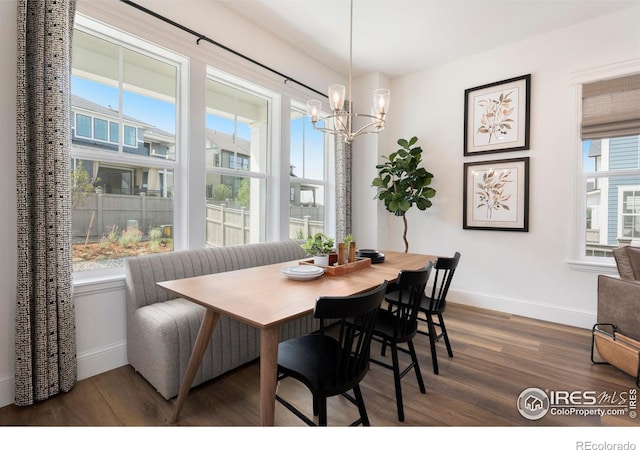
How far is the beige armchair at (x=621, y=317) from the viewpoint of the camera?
2.19m

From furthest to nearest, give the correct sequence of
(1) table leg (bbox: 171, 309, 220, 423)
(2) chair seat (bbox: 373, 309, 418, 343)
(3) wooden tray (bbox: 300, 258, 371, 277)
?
(3) wooden tray (bbox: 300, 258, 371, 277) < (2) chair seat (bbox: 373, 309, 418, 343) < (1) table leg (bbox: 171, 309, 220, 423)

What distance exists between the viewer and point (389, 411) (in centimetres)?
187

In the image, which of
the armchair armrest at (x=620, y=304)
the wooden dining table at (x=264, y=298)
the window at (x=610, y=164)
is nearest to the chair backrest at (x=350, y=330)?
the wooden dining table at (x=264, y=298)

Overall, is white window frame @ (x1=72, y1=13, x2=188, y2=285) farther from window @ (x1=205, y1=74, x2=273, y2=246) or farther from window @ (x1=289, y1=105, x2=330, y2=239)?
window @ (x1=289, y1=105, x2=330, y2=239)

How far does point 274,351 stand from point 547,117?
3.80 m

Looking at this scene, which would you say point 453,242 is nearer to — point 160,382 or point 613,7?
point 613,7

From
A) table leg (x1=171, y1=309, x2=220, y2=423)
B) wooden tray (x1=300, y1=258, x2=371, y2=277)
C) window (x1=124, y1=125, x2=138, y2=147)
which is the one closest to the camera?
table leg (x1=171, y1=309, x2=220, y2=423)

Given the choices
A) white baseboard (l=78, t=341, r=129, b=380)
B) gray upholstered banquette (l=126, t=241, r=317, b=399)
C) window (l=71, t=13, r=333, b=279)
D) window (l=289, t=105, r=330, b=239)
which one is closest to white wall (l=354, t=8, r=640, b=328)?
window (l=289, t=105, r=330, b=239)

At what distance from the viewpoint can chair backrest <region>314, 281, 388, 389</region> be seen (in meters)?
1.25

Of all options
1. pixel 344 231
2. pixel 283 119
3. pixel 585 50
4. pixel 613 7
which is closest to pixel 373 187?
pixel 344 231

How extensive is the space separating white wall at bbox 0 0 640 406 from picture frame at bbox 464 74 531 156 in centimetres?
9

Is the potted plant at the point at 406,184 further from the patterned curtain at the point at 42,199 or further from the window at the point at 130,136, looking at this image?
the patterned curtain at the point at 42,199

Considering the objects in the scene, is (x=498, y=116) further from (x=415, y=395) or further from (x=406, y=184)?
(x=415, y=395)

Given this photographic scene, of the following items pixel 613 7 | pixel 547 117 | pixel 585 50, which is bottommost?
pixel 547 117
